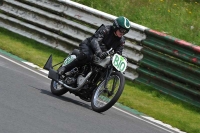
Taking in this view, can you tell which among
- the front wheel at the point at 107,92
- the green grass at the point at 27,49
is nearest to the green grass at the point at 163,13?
the green grass at the point at 27,49

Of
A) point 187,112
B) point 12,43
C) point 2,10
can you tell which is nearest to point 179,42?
point 187,112

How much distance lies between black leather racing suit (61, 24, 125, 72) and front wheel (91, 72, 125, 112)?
20.6 inches

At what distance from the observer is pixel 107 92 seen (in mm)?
10586

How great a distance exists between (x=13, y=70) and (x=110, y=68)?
9.00 ft

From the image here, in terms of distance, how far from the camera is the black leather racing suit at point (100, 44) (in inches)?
424

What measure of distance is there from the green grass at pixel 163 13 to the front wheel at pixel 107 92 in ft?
18.0

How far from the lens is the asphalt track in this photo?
26.8ft

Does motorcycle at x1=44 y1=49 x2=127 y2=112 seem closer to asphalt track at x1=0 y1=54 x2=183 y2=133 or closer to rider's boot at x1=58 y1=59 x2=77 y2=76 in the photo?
rider's boot at x1=58 y1=59 x2=77 y2=76

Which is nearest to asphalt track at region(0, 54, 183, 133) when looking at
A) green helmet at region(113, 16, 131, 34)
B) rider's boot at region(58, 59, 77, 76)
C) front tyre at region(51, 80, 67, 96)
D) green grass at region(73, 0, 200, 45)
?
front tyre at region(51, 80, 67, 96)

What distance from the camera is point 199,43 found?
15.5 meters

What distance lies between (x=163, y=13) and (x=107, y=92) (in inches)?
290

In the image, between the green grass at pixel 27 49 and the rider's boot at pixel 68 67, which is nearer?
the rider's boot at pixel 68 67

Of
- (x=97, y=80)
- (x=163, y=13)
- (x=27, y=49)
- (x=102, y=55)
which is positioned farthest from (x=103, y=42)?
(x=163, y=13)

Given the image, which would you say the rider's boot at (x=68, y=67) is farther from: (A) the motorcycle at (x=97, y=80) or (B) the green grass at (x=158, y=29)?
(B) the green grass at (x=158, y=29)
